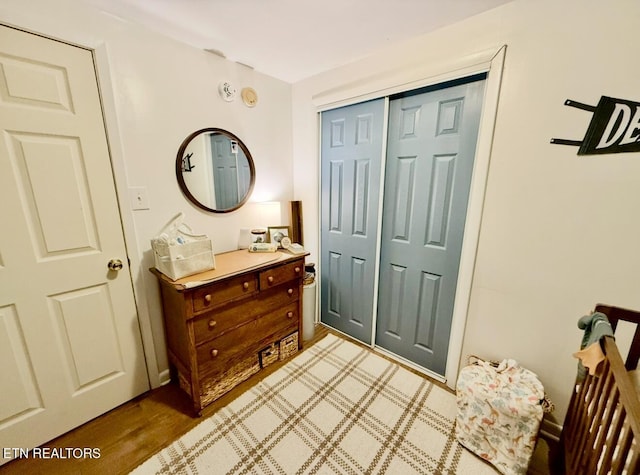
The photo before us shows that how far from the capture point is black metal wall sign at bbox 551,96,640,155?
3.42ft

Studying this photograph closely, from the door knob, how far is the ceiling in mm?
1296

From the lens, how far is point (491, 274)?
1457 millimetres

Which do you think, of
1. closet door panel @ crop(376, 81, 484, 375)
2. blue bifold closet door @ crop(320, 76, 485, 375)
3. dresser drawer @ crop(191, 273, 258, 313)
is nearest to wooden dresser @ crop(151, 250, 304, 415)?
dresser drawer @ crop(191, 273, 258, 313)

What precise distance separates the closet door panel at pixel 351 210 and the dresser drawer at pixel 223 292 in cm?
84

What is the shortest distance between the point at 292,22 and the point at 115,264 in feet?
5.53

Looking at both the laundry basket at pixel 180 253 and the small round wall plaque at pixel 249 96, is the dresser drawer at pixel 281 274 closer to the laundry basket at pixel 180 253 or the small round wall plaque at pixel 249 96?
the laundry basket at pixel 180 253

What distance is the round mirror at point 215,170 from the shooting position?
65.7 inches

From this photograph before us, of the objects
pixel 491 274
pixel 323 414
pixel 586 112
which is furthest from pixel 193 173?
pixel 586 112

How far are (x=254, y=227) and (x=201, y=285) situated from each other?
798 millimetres

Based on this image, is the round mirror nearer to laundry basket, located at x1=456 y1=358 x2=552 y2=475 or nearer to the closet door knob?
the closet door knob

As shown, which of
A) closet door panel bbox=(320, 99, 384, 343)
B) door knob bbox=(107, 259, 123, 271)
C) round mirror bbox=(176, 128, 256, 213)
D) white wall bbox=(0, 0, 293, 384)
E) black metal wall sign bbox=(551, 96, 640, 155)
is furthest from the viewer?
closet door panel bbox=(320, 99, 384, 343)

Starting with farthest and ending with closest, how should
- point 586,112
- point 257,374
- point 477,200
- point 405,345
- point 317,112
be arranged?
point 317,112
point 405,345
point 257,374
point 477,200
point 586,112

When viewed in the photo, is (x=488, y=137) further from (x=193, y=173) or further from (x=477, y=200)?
(x=193, y=173)

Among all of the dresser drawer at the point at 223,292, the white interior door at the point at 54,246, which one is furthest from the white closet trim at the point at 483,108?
the white interior door at the point at 54,246
